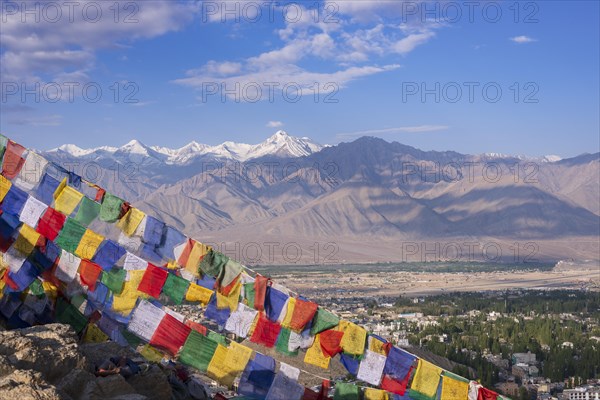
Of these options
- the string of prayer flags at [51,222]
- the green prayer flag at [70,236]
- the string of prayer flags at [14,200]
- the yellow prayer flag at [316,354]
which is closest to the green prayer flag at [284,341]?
the yellow prayer flag at [316,354]

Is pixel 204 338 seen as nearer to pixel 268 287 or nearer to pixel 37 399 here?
pixel 268 287

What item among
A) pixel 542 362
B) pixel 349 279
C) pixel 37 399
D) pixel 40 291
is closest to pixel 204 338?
pixel 40 291

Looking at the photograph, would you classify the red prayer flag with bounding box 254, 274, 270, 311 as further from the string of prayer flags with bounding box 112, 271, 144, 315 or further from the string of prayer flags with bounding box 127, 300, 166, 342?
the string of prayer flags with bounding box 112, 271, 144, 315

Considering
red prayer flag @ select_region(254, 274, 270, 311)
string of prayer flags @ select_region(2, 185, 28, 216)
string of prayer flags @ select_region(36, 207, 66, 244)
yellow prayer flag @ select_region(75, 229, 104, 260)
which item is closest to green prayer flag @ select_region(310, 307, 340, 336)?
red prayer flag @ select_region(254, 274, 270, 311)

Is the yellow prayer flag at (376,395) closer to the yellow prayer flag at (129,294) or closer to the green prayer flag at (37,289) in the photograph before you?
the yellow prayer flag at (129,294)

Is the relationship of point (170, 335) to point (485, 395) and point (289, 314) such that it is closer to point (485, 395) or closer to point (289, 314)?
point (289, 314)
